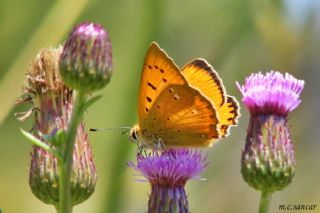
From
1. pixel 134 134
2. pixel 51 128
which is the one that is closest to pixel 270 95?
pixel 134 134

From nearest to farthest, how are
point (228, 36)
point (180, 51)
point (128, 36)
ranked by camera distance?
point (228, 36) → point (128, 36) → point (180, 51)

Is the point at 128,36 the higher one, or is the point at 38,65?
the point at 128,36

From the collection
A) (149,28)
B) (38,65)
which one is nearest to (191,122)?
(38,65)

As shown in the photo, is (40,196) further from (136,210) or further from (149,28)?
(136,210)

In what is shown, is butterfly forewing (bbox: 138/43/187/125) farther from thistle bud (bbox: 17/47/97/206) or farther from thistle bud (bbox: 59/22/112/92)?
thistle bud (bbox: 59/22/112/92)

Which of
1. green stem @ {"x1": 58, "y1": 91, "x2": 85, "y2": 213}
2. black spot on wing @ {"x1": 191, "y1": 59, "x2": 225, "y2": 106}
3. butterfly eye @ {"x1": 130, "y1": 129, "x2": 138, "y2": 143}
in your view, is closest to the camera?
green stem @ {"x1": 58, "y1": 91, "x2": 85, "y2": 213}

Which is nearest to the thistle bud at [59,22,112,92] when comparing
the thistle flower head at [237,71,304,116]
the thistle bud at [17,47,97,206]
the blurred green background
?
the thistle bud at [17,47,97,206]
